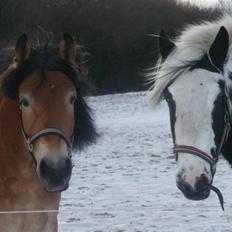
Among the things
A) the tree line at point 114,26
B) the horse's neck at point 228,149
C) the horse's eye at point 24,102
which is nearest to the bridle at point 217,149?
the horse's neck at point 228,149

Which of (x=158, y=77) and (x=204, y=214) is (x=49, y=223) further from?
(x=204, y=214)

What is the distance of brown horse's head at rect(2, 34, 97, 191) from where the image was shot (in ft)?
10.2

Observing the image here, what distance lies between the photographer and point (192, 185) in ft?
10.1

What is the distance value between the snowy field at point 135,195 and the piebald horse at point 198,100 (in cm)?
54

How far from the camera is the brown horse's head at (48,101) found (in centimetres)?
310

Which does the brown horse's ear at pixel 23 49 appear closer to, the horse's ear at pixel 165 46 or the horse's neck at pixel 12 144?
the horse's neck at pixel 12 144

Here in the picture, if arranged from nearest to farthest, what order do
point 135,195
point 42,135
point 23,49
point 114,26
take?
point 42,135, point 23,49, point 135,195, point 114,26

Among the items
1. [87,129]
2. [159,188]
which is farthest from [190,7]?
[87,129]

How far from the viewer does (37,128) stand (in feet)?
10.5

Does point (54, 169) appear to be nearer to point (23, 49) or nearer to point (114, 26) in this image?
point (23, 49)

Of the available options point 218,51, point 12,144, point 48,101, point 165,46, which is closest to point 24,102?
point 48,101

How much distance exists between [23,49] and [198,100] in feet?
3.94

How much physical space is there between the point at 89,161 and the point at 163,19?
746 inches

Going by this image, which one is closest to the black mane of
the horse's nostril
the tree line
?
the horse's nostril
